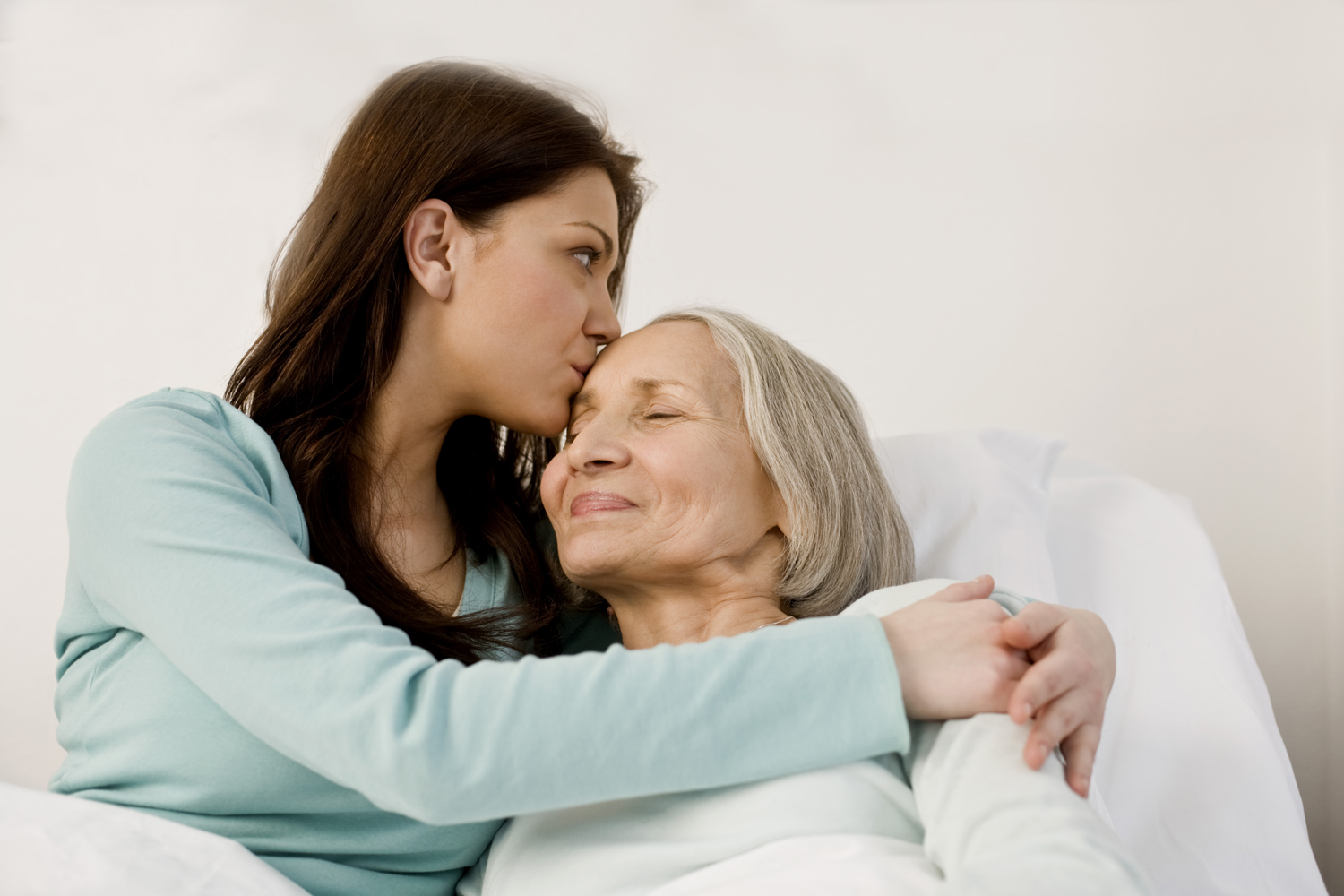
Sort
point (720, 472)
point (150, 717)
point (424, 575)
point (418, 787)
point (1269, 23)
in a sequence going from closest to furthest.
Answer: point (418, 787), point (150, 717), point (720, 472), point (424, 575), point (1269, 23)

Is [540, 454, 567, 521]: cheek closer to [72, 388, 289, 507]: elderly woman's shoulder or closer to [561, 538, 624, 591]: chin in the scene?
[561, 538, 624, 591]: chin

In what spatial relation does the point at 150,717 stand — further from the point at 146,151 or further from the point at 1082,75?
the point at 1082,75

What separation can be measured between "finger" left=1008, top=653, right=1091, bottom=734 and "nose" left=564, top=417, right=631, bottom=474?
65 centimetres

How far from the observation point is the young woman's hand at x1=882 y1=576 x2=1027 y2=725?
3.34 feet

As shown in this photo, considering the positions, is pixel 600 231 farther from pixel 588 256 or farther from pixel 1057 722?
pixel 1057 722

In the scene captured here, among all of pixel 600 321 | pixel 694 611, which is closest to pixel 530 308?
pixel 600 321

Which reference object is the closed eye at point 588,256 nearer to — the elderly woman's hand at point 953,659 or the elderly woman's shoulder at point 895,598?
the elderly woman's shoulder at point 895,598

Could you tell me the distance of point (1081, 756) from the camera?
1064 mm

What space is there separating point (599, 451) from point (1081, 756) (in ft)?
2.44

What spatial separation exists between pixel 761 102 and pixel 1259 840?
1.86 metres

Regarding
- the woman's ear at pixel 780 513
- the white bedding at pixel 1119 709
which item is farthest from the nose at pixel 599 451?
the white bedding at pixel 1119 709

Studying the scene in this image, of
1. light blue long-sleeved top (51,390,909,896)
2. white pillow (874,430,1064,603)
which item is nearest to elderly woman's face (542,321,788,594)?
light blue long-sleeved top (51,390,909,896)

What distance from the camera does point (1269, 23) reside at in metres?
2.29

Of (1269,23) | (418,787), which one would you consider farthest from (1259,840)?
(1269,23)
